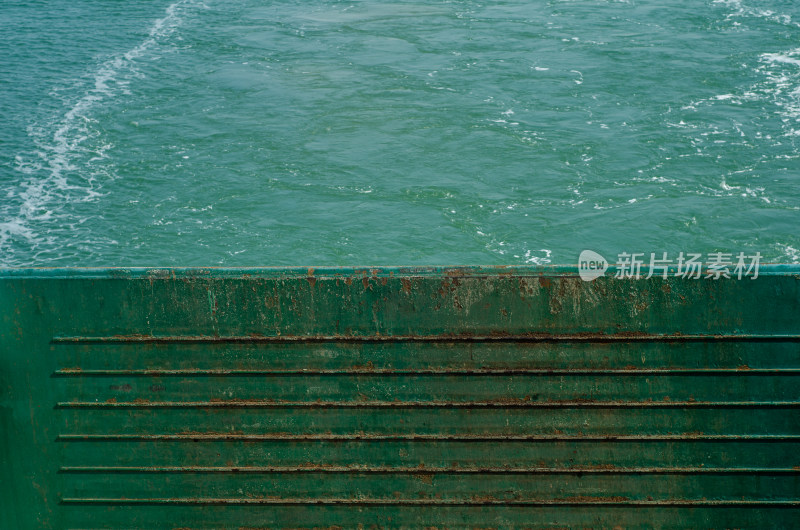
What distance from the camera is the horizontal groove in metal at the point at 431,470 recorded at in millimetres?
5039

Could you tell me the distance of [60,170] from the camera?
17.5 metres

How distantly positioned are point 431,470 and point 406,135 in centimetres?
1318

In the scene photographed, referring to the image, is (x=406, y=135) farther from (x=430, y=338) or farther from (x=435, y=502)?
(x=435, y=502)

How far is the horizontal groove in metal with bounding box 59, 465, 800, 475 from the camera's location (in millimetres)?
5039

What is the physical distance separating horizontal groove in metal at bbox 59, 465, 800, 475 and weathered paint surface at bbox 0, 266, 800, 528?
0.04 feet

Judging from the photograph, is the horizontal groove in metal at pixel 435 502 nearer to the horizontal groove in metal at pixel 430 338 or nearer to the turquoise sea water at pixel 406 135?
the horizontal groove in metal at pixel 430 338

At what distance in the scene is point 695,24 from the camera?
2264 centimetres

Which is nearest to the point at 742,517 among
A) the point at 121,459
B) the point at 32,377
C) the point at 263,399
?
the point at 263,399

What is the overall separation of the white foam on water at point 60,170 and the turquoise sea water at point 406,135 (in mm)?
59

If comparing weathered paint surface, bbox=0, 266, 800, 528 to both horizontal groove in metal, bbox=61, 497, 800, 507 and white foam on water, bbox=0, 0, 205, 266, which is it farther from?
white foam on water, bbox=0, 0, 205, 266

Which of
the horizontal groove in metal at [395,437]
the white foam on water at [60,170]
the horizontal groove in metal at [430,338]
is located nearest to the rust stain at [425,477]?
the horizontal groove in metal at [395,437]

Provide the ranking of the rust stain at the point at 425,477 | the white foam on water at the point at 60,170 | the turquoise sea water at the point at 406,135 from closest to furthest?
1. the rust stain at the point at 425,477
2. the turquoise sea water at the point at 406,135
3. the white foam on water at the point at 60,170

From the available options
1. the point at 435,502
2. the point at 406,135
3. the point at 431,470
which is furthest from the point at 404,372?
the point at 406,135

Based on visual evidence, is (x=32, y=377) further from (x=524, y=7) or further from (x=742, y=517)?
(x=524, y=7)
